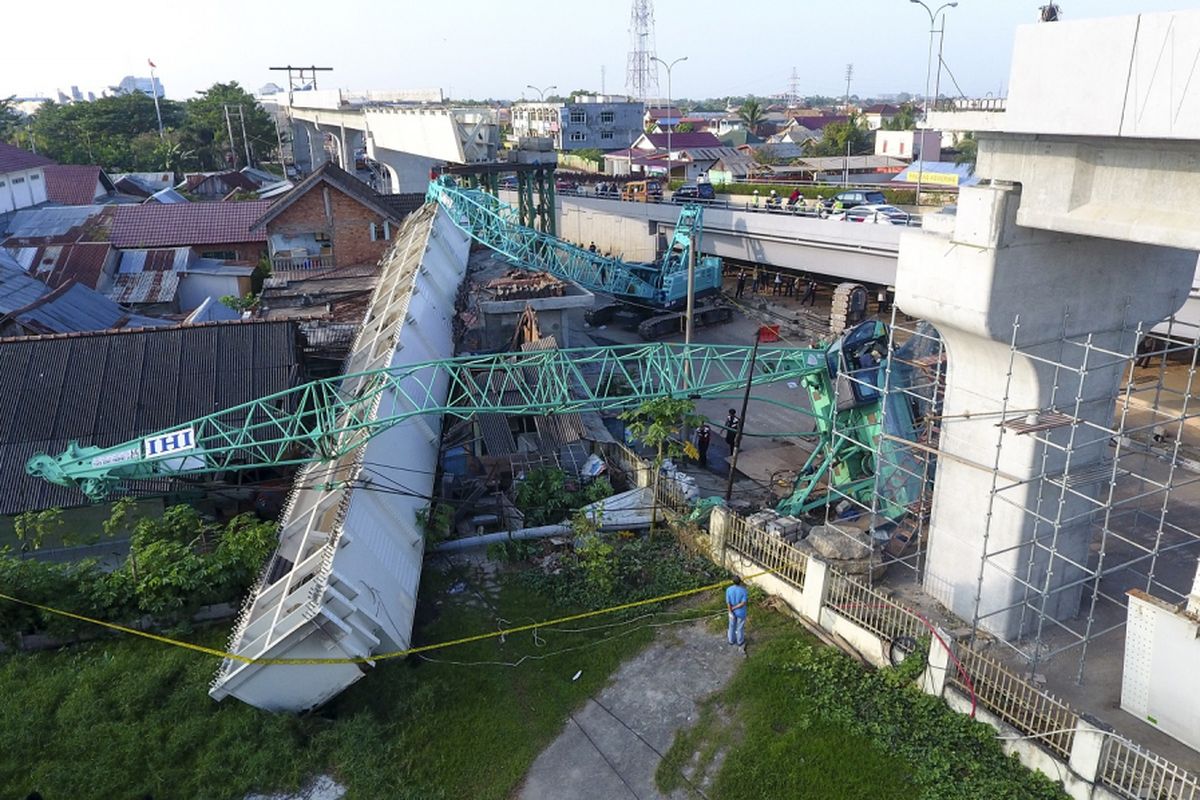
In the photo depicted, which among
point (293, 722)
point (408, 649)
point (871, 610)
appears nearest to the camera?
point (293, 722)

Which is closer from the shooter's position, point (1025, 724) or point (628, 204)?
point (1025, 724)

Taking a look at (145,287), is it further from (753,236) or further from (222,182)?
(222,182)

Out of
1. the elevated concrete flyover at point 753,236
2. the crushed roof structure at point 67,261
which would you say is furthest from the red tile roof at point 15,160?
the elevated concrete flyover at point 753,236

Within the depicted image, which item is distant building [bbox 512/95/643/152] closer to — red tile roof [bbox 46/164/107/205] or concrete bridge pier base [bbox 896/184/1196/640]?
red tile roof [bbox 46/164/107/205]

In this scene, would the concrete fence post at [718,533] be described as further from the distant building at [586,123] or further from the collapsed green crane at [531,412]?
the distant building at [586,123]

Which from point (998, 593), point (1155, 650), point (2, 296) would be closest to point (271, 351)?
point (2, 296)

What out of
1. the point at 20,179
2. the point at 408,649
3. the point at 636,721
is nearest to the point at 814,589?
the point at 636,721

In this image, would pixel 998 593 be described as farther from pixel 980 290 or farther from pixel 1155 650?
pixel 980 290
